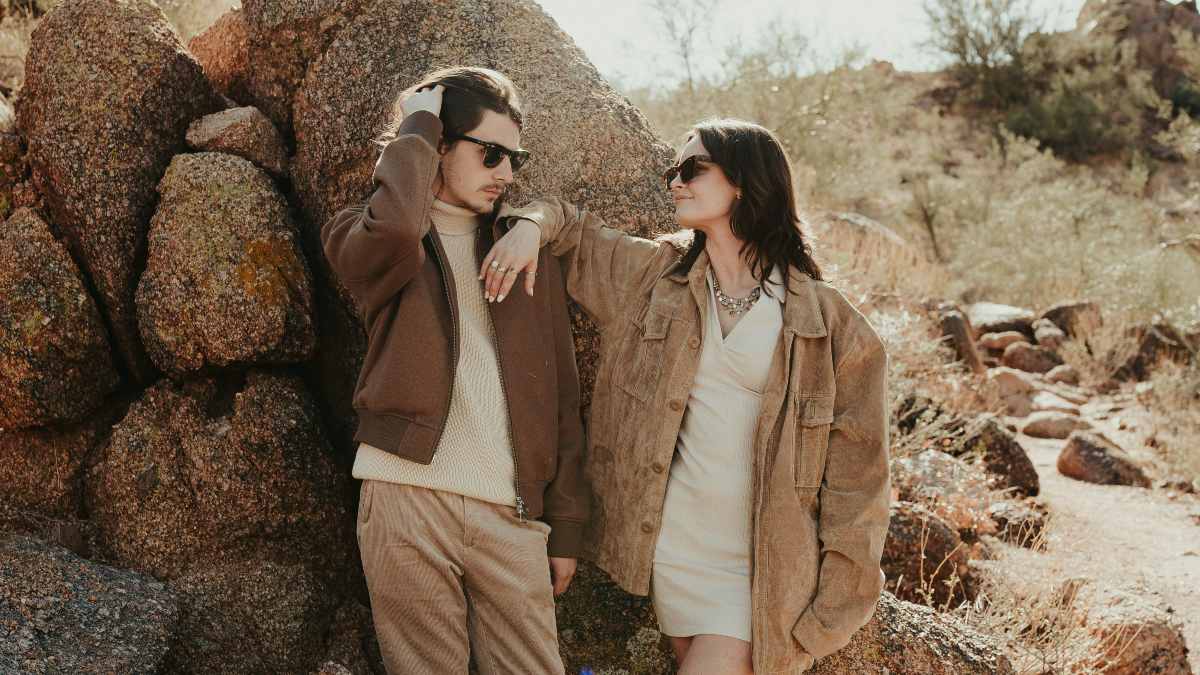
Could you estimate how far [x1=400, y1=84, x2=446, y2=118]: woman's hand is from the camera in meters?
2.66

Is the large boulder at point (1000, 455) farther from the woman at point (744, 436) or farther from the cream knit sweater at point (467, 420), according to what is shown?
the cream knit sweater at point (467, 420)

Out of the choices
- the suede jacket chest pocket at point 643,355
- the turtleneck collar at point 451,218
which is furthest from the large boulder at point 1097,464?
the turtleneck collar at point 451,218

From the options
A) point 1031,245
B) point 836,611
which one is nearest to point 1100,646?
point 836,611

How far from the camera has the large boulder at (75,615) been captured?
260 cm

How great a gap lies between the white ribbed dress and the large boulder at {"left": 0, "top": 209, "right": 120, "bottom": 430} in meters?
2.11

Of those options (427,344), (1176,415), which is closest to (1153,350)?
(1176,415)

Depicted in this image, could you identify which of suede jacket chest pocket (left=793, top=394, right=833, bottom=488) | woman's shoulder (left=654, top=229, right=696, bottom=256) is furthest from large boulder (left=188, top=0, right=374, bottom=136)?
suede jacket chest pocket (left=793, top=394, right=833, bottom=488)

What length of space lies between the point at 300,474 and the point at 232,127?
133cm

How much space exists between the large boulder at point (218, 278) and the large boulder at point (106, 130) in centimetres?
13

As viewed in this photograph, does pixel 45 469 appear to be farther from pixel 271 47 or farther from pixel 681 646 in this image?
pixel 681 646

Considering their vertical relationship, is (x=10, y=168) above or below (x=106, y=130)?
below

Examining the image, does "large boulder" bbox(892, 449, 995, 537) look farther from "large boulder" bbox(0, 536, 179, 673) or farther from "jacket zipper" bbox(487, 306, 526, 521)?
"large boulder" bbox(0, 536, 179, 673)

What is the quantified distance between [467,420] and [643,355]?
603mm

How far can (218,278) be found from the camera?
333 cm
